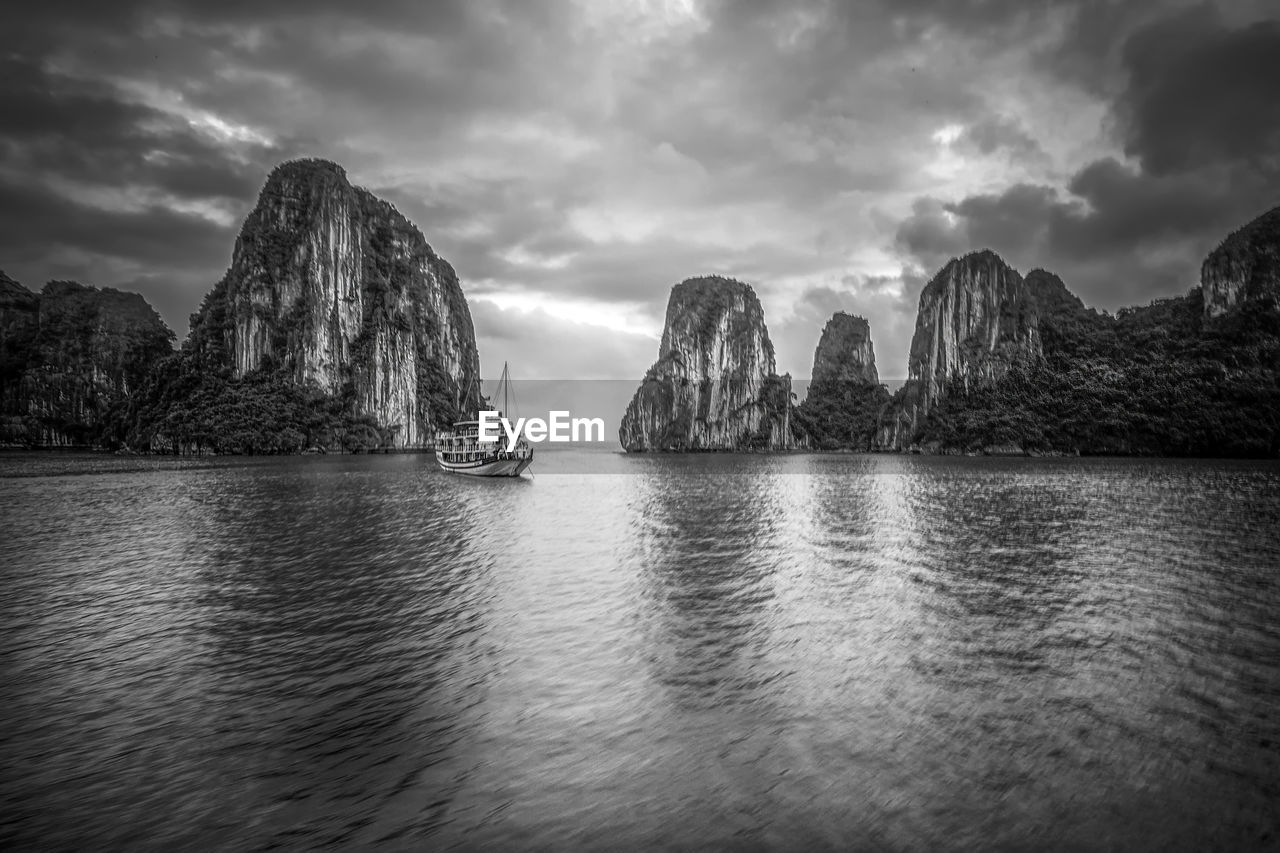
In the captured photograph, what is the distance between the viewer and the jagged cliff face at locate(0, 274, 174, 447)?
460ft

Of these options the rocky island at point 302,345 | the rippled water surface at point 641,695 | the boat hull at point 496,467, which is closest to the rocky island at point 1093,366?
the rippled water surface at point 641,695

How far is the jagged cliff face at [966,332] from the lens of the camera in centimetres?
15750

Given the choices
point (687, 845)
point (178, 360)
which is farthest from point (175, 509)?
point (178, 360)

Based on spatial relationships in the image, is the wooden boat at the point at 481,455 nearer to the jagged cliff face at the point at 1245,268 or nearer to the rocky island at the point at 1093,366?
the rocky island at the point at 1093,366

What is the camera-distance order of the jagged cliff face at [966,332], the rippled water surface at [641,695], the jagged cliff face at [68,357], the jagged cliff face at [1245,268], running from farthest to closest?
1. the jagged cliff face at [966,332]
2. the jagged cliff face at [68,357]
3. the jagged cliff face at [1245,268]
4. the rippled water surface at [641,695]

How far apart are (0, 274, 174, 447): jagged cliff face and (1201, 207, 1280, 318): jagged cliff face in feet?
784

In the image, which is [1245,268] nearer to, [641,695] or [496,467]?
[496,467]

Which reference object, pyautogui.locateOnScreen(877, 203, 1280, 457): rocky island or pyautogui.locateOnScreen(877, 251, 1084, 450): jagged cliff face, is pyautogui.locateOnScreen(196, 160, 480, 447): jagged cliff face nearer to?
pyautogui.locateOnScreen(877, 251, 1084, 450): jagged cliff face

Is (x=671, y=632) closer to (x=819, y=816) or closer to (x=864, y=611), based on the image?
(x=864, y=611)

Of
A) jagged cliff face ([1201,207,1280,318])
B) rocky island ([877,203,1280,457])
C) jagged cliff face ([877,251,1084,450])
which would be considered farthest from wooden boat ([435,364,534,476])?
jagged cliff face ([1201,207,1280,318])

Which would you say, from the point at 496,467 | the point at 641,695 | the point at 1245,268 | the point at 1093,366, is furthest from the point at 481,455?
the point at 1245,268

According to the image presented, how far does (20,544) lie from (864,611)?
31331 millimetres

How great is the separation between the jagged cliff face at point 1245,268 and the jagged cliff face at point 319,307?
184m

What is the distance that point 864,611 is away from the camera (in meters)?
15.1
